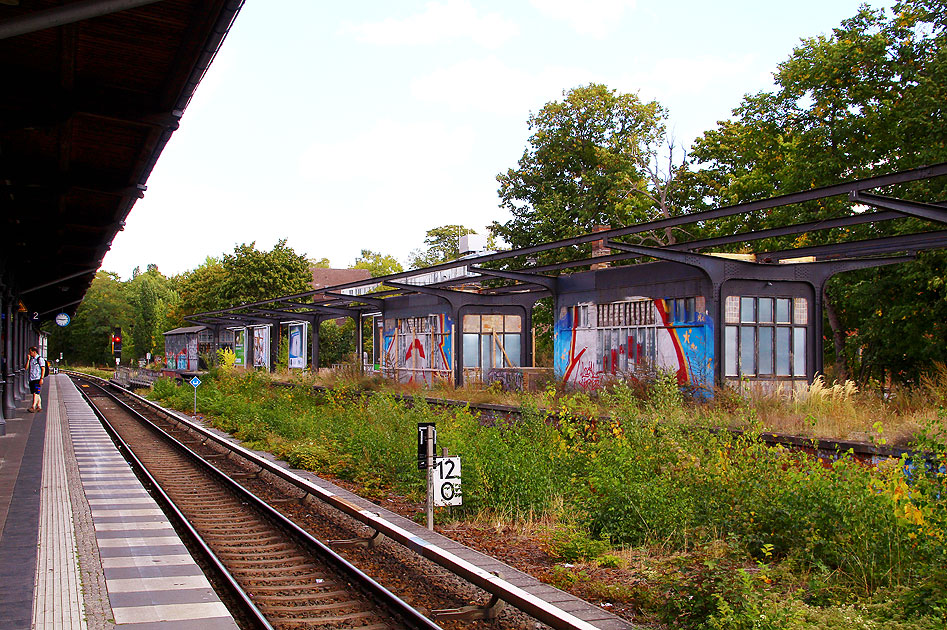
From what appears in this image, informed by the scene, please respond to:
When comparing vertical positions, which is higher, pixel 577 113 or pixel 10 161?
pixel 577 113

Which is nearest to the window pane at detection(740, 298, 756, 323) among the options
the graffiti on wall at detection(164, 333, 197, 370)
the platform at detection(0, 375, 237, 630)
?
the platform at detection(0, 375, 237, 630)

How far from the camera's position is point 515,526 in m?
10.2

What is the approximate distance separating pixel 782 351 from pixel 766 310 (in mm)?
1097

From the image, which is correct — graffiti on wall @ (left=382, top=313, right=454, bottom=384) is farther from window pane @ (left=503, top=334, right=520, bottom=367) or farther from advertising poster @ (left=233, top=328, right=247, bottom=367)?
advertising poster @ (left=233, top=328, right=247, bottom=367)

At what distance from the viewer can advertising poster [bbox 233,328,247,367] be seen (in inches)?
2131

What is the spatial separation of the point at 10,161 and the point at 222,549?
8323mm

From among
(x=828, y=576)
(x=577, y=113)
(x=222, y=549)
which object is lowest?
(x=222, y=549)

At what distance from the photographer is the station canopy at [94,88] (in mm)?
8055

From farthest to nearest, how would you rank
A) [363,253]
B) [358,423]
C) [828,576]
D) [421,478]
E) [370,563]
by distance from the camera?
[363,253] → [358,423] → [421,478] → [370,563] → [828,576]

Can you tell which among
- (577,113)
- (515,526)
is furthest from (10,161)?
(577,113)

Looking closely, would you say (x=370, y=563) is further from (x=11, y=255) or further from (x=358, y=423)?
(x=11, y=255)

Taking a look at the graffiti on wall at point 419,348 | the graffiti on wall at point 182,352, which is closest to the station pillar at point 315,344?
the graffiti on wall at point 419,348

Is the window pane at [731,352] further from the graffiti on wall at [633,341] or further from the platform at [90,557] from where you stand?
the platform at [90,557]

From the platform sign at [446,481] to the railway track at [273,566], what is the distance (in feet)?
5.05
